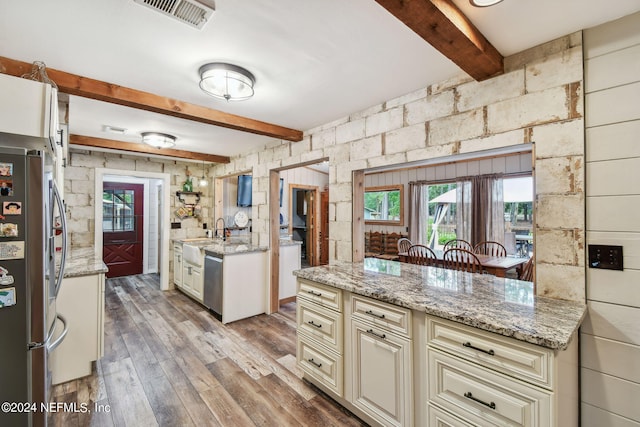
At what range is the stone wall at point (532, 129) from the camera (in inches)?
62.6

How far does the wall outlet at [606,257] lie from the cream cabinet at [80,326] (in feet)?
11.6

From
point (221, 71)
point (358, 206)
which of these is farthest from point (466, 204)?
point (221, 71)

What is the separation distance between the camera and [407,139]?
2396mm

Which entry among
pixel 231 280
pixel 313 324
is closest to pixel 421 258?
pixel 313 324

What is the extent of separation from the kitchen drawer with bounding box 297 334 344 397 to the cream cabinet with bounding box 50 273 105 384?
5.79 ft

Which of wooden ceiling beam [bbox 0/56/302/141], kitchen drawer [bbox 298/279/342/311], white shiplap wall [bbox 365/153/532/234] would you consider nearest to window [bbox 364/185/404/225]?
white shiplap wall [bbox 365/153/532/234]

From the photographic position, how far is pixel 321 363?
2.15 m

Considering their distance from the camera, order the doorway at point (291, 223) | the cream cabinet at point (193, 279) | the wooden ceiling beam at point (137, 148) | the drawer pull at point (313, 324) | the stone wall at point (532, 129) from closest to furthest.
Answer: the stone wall at point (532, 129)
the drawer pull at point (313, 324)
the wooden ceiling beam at point (137, 148)
the doorway at point (291, 223)
the cream cabinet at point (193, 279)

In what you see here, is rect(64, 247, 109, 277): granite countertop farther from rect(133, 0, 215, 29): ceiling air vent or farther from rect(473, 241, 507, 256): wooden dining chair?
rect(473, 241, 507, 256): wooden dining chair

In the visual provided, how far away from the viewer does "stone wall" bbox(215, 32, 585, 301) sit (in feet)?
5.22

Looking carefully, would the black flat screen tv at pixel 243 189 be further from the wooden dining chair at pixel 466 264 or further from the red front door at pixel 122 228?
the wooden dining chair at pixel 466 264

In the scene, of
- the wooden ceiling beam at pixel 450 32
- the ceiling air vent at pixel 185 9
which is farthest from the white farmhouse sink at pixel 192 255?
the wooden ceiling beam at pixel 450 32

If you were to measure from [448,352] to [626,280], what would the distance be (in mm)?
987

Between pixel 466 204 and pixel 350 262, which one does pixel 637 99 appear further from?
pixel 466 204
